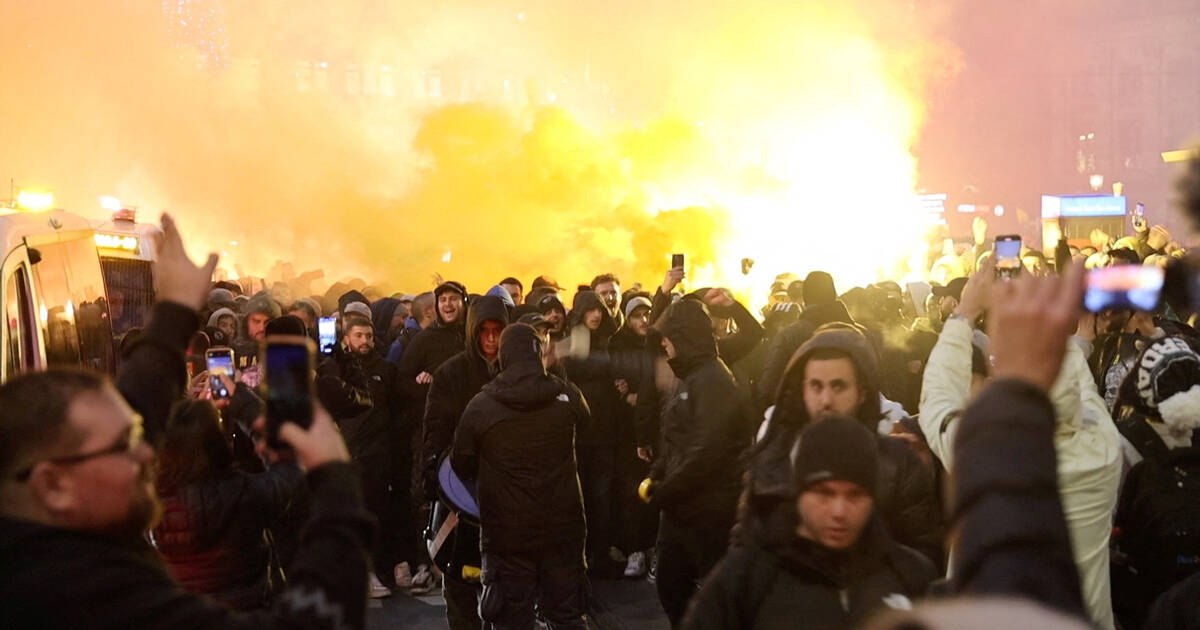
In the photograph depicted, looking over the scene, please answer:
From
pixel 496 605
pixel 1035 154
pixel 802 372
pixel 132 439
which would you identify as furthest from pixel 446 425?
pixel 1035 154

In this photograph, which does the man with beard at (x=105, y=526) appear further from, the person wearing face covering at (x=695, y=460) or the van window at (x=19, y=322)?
the person wearing face covering at (x=695, y=460)

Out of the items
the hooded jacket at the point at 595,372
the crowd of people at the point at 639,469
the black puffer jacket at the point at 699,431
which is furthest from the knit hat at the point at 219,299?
the black puffer jacket at the point at 699,431

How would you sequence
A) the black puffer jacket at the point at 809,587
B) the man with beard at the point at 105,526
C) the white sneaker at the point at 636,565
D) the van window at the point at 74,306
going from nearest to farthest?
the man with beard at the point at 105,526, the black puffer jacket at the point at 809,587, the van window at the point at 74,306, the white sneaker at the point at 636,565

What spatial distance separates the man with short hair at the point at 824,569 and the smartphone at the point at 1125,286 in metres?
1.29

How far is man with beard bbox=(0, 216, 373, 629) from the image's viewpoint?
7.52ft

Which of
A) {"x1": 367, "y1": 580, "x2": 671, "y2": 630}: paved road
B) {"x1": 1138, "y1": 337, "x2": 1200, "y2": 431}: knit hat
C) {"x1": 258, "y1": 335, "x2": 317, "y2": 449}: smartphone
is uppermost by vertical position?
{"x1": 258, "y1": 335, "x2": 317, "y2": 449}: smartphone

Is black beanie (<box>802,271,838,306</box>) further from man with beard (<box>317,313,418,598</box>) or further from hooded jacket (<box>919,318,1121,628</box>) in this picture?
hooded jacket (<box>919,318,1121,628</box>)

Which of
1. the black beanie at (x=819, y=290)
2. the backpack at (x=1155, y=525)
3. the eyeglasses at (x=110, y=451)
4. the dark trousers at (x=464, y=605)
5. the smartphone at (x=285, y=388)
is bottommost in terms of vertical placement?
the dark trousers at (x=464, y=605)

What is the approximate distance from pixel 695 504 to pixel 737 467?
0.91ft

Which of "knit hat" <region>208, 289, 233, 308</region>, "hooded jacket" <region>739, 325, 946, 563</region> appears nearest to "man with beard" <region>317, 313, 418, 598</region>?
"knit hat" <region>208, 289, 233, 308</region>

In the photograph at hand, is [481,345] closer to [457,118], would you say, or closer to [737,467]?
[737,467]

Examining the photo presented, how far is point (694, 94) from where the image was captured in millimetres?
25188

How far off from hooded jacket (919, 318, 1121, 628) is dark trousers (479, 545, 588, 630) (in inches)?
90.6

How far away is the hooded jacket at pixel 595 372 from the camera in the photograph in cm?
944
